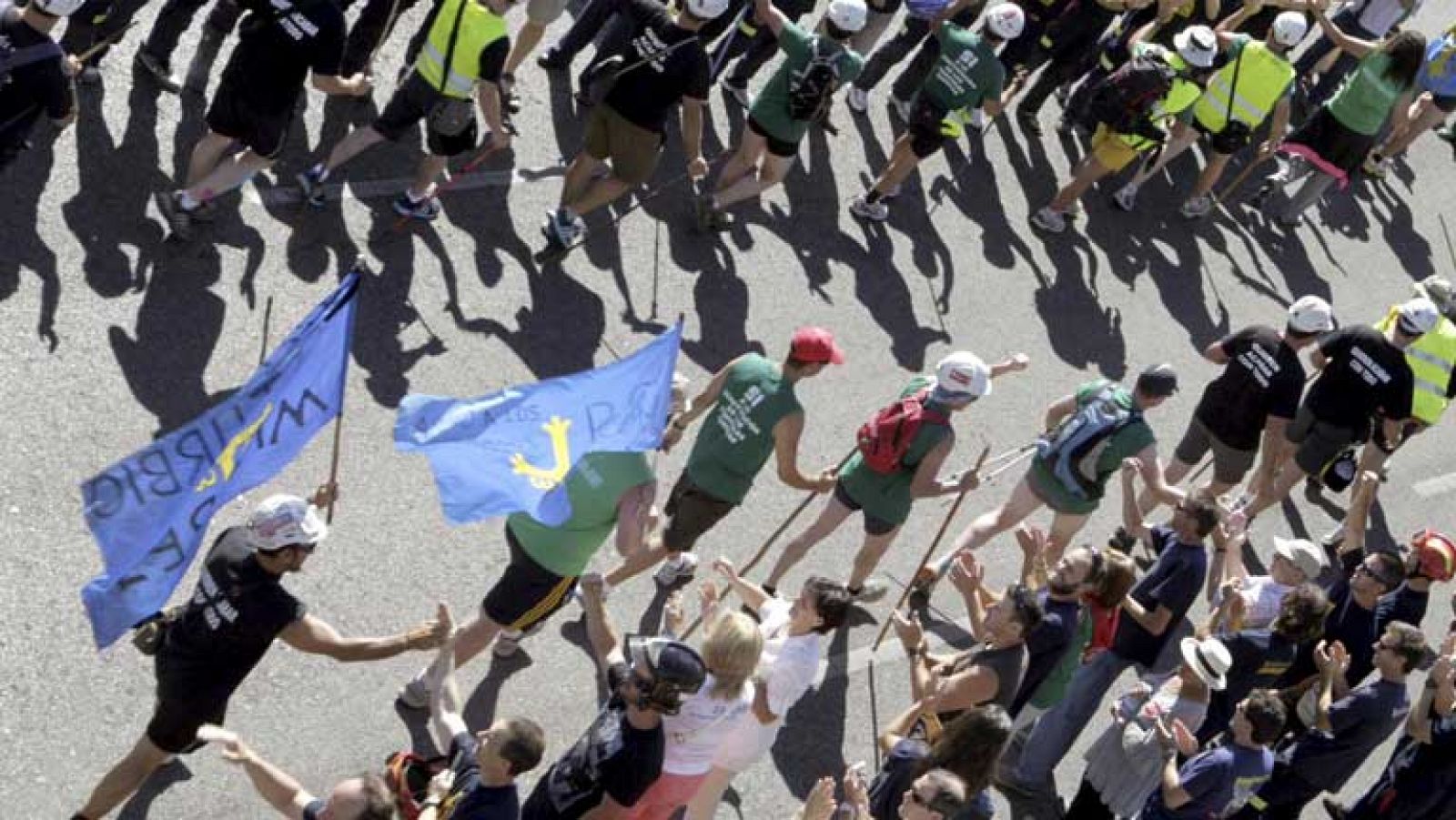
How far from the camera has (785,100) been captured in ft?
45.9

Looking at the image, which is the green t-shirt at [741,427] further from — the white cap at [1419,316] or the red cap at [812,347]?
the white cap at [1419,316]

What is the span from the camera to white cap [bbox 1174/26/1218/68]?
15.8m

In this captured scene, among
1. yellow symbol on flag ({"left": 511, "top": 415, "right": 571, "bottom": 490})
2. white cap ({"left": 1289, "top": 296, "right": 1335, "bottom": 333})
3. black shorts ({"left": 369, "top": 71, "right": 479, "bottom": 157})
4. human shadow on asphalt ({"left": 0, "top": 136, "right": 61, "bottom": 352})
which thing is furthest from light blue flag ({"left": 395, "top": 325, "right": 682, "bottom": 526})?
white cap ({"left": 1289, "top": 296, "right": 1335, "bottom": 333})

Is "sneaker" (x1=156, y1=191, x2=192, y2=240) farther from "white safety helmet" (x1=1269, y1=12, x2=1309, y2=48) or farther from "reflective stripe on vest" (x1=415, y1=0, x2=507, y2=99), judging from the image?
"white safety helmet" (x1=1269, y1=12, x2=1309, y2=48)

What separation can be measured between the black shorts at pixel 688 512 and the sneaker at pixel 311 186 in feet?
9.97

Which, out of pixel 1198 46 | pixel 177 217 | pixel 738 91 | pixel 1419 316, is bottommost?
pixel 177 217

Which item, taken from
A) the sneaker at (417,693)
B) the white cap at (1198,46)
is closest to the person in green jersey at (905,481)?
the sneaker at (417,693)

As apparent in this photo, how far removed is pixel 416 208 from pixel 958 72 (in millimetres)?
3851

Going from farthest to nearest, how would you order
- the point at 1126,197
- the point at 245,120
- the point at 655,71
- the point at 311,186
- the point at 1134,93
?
the point at 1126,197 < the point at 1134,93 < the point at 655,71 < the point at 311,186 < the point at 245,120

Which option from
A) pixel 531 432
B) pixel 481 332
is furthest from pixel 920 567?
pixel 531 432

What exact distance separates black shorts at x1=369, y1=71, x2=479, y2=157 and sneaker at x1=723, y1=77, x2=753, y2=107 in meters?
3.05

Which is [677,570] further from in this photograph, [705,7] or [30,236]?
[30,236]

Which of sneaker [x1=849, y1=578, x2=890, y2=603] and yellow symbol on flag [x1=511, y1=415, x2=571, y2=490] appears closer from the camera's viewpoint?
yellow symbol on flag [x1=511, y1=415, x2=571, y2=490]

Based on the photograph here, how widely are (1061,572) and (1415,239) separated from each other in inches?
400
